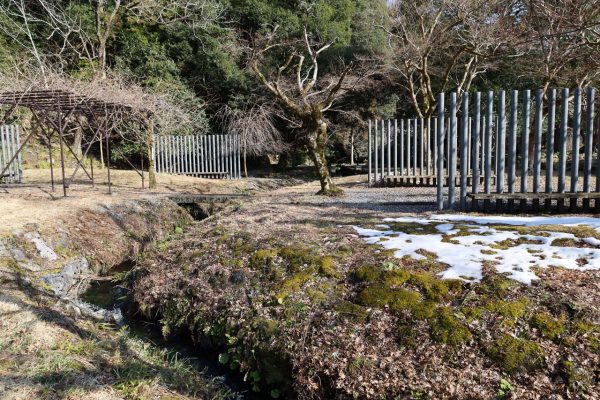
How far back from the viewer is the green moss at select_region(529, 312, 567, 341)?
9.48 ft

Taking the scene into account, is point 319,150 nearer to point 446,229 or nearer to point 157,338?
point 446,229

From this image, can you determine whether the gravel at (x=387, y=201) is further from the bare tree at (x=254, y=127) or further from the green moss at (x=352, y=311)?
the bare tree at (x=254, y=127)

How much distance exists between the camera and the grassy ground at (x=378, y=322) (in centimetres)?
275

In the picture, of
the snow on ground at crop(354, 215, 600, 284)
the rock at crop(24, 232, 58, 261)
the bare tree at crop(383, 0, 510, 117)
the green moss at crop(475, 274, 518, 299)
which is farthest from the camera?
the bare tree at crop(383, 0, 510, 117)

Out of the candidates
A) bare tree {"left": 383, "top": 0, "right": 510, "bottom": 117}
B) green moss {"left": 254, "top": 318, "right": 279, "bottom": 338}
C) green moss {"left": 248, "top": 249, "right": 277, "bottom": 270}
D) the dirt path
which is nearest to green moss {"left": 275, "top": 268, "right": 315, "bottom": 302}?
green moss {"left": 254, "top": 318, "right": 279, "bottom": 338}

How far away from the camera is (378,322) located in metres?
3.31

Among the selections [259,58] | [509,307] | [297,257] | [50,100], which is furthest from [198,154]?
[509,307]

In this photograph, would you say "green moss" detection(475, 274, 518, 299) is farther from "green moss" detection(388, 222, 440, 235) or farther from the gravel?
the gravel

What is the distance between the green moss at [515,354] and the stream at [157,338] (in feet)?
5.64

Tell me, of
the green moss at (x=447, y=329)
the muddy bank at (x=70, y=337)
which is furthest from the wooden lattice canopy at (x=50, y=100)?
the green moss at (x=447, y=329)

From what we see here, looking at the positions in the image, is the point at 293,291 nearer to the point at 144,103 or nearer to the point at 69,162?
the point at 144,103

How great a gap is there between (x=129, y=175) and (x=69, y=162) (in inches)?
136

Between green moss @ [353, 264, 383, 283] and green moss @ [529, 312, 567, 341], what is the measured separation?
1.25 m

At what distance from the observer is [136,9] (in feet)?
59.0
